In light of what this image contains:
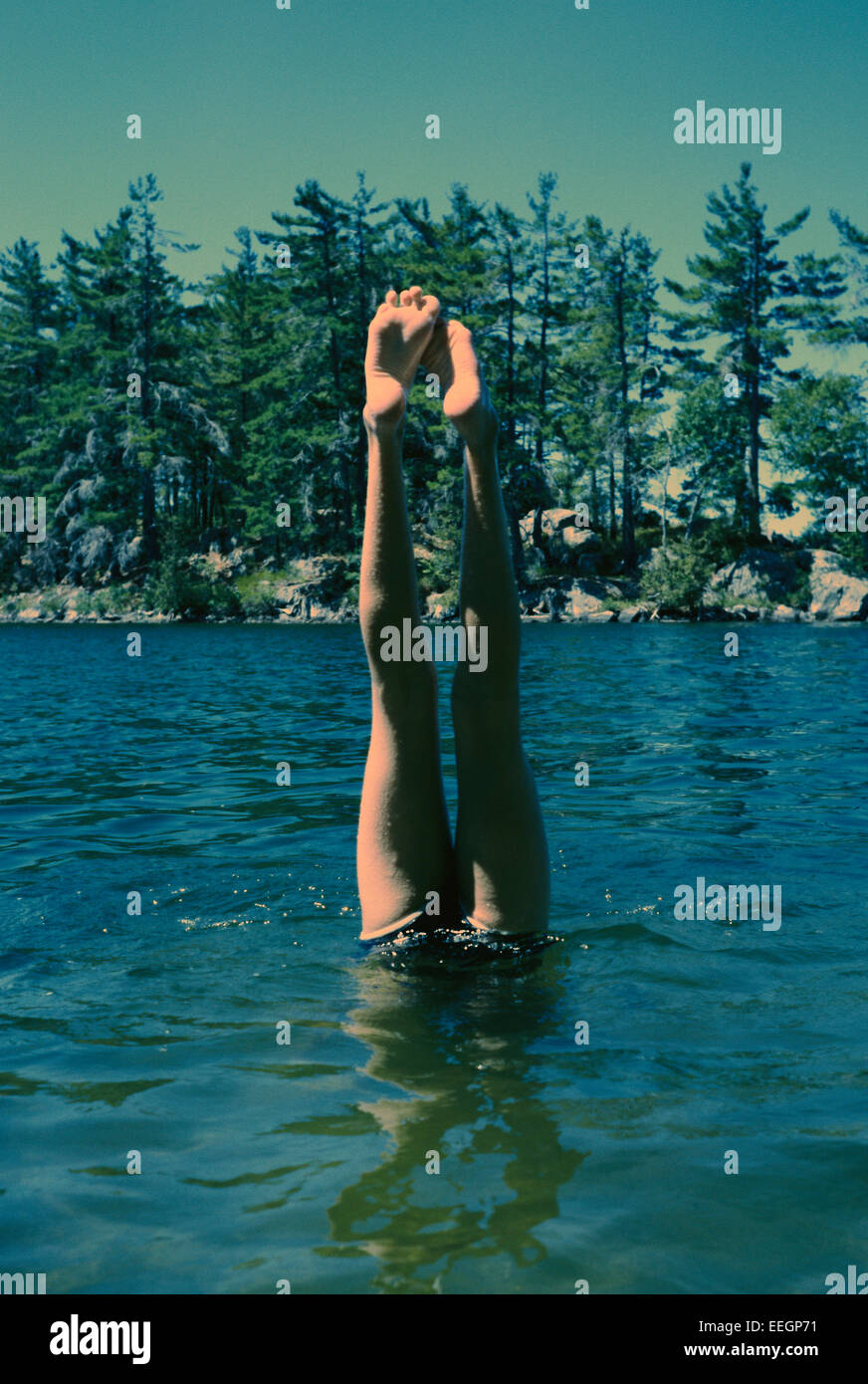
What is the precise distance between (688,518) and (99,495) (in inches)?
1029

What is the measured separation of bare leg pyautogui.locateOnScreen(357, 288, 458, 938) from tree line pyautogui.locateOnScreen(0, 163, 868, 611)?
39.3 m

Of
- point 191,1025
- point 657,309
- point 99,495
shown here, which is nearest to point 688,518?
point 657,309

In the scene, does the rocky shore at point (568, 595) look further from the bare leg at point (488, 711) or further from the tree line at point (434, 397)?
the bare leg at point (488, 711)

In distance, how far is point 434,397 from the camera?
42.1 metres

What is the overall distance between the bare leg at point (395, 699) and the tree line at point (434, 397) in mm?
39269

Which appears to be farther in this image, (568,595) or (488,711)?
(568,595)

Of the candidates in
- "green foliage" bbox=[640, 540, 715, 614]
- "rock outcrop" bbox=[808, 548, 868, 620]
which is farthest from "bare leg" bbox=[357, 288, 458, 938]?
"rock outcrop" bbox=[808, 548, 868, 620]

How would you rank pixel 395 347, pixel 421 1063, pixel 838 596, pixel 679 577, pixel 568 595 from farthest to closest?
pixel 568 595
pixel 679 577
pixel 838 596
pixel 395 347
pixel 421 1063

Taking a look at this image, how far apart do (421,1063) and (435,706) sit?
125cm

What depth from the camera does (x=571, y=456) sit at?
52.9m

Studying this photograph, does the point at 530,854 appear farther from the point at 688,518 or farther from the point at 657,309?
the point at 657,309

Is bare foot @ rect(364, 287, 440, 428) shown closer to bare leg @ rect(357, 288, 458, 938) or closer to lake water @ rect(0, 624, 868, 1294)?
bare leg @ rect(357, 288, 458, 938)

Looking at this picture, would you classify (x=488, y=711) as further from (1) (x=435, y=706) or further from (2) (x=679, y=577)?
(2) (x=679, y=577)

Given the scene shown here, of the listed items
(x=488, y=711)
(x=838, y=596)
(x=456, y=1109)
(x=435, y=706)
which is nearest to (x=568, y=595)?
(x=838, y=596)
